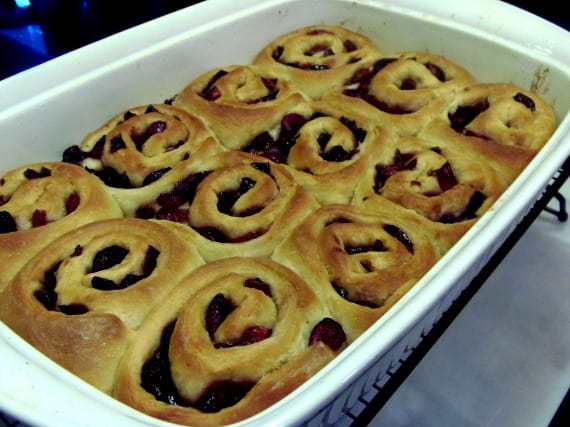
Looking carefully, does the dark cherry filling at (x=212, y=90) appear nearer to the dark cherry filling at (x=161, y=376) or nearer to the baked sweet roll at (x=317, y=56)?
the baked sweet roll at (x=317, y=56)

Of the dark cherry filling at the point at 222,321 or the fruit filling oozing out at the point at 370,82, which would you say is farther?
the fruit filling oozing out at the point at 370,82

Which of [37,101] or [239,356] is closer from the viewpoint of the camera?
[239,356]

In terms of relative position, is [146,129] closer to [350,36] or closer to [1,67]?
[350,36]

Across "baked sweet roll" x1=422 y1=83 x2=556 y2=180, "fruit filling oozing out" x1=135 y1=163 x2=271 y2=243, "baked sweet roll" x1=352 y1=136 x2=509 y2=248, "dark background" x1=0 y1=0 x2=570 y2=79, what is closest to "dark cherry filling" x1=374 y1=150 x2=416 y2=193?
"baked sweet roll" x1=352 y1=136 x2=509 y2=248

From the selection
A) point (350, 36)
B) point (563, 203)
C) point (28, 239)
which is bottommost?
point (563, 203)

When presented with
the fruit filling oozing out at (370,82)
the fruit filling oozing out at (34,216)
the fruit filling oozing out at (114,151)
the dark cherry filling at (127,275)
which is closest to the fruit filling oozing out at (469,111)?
the fruit filling oozing out at (370,82)

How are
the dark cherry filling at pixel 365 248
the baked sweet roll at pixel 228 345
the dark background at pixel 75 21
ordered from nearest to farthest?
the baked sweet roll at pixel 228 345
the dark cherry filling at pixel 365 248
the dark background at pixel 75 21

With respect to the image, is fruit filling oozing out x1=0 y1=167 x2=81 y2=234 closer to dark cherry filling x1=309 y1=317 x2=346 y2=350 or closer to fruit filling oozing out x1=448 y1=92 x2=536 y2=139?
dark cherry filling x1=309 y1=317 x2=346 y2=350

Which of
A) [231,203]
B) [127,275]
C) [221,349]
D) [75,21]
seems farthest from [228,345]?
[75,21]

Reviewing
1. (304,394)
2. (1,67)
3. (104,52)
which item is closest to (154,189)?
(104,52)
